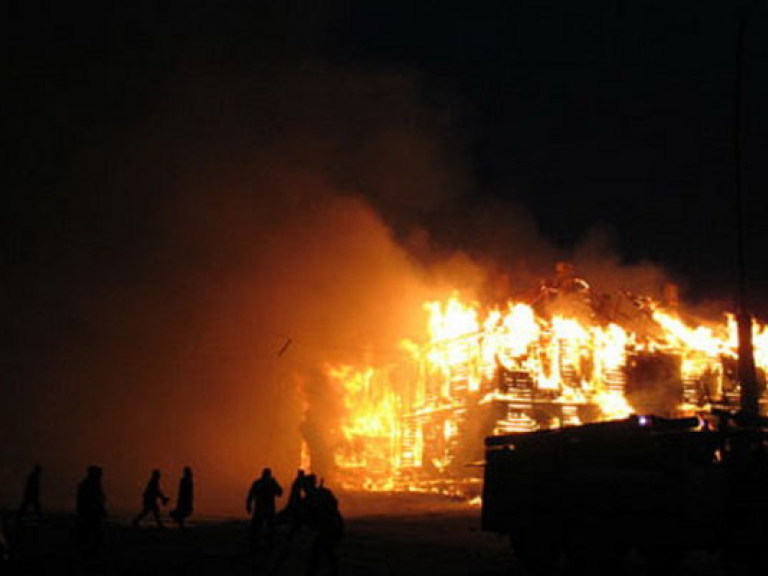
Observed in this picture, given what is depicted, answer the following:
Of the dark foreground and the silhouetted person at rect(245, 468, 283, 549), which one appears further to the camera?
the silhouetted person at rect(245, 468, 283, 549)

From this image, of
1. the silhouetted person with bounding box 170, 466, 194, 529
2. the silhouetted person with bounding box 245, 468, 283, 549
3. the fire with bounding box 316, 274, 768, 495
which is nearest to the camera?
the silhouetted person with bounding box 245, 468, 283, 549

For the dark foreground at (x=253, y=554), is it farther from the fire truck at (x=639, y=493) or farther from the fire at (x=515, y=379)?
the fire at (x=515, y=379)

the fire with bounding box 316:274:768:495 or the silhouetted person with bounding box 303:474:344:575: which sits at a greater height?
the fire with bounding box 316:274:768:495

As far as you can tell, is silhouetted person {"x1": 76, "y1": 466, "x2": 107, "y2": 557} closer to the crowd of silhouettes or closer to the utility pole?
the crowd of silhouettes

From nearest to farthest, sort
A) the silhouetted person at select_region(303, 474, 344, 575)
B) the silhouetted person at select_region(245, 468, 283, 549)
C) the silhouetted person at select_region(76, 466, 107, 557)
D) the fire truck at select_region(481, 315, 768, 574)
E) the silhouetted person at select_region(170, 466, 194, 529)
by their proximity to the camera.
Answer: the silhouetted person at select_region(303, 474, 344, 575) < the fire truck at select_region(481, 315, 768, 574) < the silhouetted person at select_region(76, 466, 107, 557) < the silhouetted person at select_region(245, 468, 283, 549) < the silhouetted person at select_region(170, 466, 194, 529)

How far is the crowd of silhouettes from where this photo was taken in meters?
11.3

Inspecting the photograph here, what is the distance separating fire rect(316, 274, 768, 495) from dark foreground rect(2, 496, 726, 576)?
12543 millimetres

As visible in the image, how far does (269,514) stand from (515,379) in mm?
21430

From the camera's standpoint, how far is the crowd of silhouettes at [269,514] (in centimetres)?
1130

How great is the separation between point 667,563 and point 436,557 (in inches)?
194

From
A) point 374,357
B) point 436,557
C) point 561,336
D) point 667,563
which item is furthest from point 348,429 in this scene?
point 667,563

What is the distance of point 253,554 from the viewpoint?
52.7 feet

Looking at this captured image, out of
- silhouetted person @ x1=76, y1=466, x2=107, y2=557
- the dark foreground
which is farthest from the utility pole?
silhouetted person @ x1=76, y1=466, x2=107, y2=557

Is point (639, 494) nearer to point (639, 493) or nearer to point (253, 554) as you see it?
point (639, 493)
